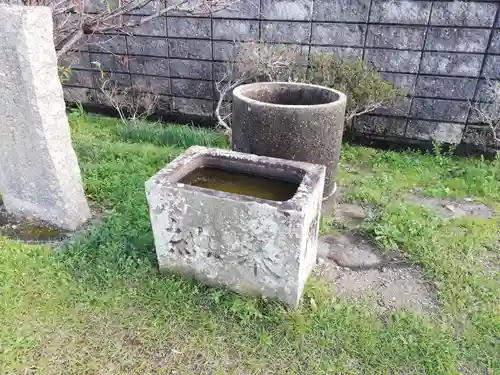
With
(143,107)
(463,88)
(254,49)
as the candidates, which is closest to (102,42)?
(143,107)

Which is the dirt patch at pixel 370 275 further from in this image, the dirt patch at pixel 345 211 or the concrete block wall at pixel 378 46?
the concrete block wall at pixel 378 46

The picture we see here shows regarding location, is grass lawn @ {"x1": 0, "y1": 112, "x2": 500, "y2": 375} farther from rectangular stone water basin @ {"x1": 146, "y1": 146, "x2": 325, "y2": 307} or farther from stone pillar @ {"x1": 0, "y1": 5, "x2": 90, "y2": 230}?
stone pillar @ {"x1": 0, "y1": 5, "x2": 90, "y2": 230}

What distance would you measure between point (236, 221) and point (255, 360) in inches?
29.0

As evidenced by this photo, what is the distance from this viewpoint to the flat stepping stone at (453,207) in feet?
11.3

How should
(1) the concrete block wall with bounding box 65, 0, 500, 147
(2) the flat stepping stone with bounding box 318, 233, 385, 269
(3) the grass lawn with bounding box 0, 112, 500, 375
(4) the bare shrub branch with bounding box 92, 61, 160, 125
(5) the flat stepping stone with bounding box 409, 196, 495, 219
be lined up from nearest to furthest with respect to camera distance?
(3) the grass lawn with bounding box 0, 112, 500, 375
(2) the flat stepping stone with bounding box 318, 233, 385, 269
(5) the flat stepping stone with bounding box 409, 196, 495, 219
(1) the concrete block wall with bounding box 65, 0, 500, 147
(4) the bare shrub branch with bounding box 92, 61, 160, 125

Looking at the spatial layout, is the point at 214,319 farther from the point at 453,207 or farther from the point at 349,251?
the point at 453,207

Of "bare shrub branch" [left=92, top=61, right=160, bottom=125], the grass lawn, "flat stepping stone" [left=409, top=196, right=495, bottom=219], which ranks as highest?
"bare shrub branch" [left=92, top=61, right=160, bottom=125]

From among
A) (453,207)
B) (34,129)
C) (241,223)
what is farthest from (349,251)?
(34,129)

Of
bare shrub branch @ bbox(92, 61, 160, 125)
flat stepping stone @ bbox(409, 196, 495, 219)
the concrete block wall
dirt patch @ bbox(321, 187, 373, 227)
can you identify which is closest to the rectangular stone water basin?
dirt patch @ bbox(321, 187, 373, 227)

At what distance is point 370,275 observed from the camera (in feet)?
8.80

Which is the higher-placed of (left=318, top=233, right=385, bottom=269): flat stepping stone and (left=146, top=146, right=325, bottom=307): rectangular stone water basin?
(left=146, top=146, right=325, bottom=307): rectangular stone water basin

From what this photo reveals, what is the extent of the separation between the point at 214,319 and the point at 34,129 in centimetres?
180

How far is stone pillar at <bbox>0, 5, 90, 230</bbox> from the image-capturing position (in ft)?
8.08

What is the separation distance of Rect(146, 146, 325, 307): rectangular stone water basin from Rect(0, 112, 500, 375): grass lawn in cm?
14
